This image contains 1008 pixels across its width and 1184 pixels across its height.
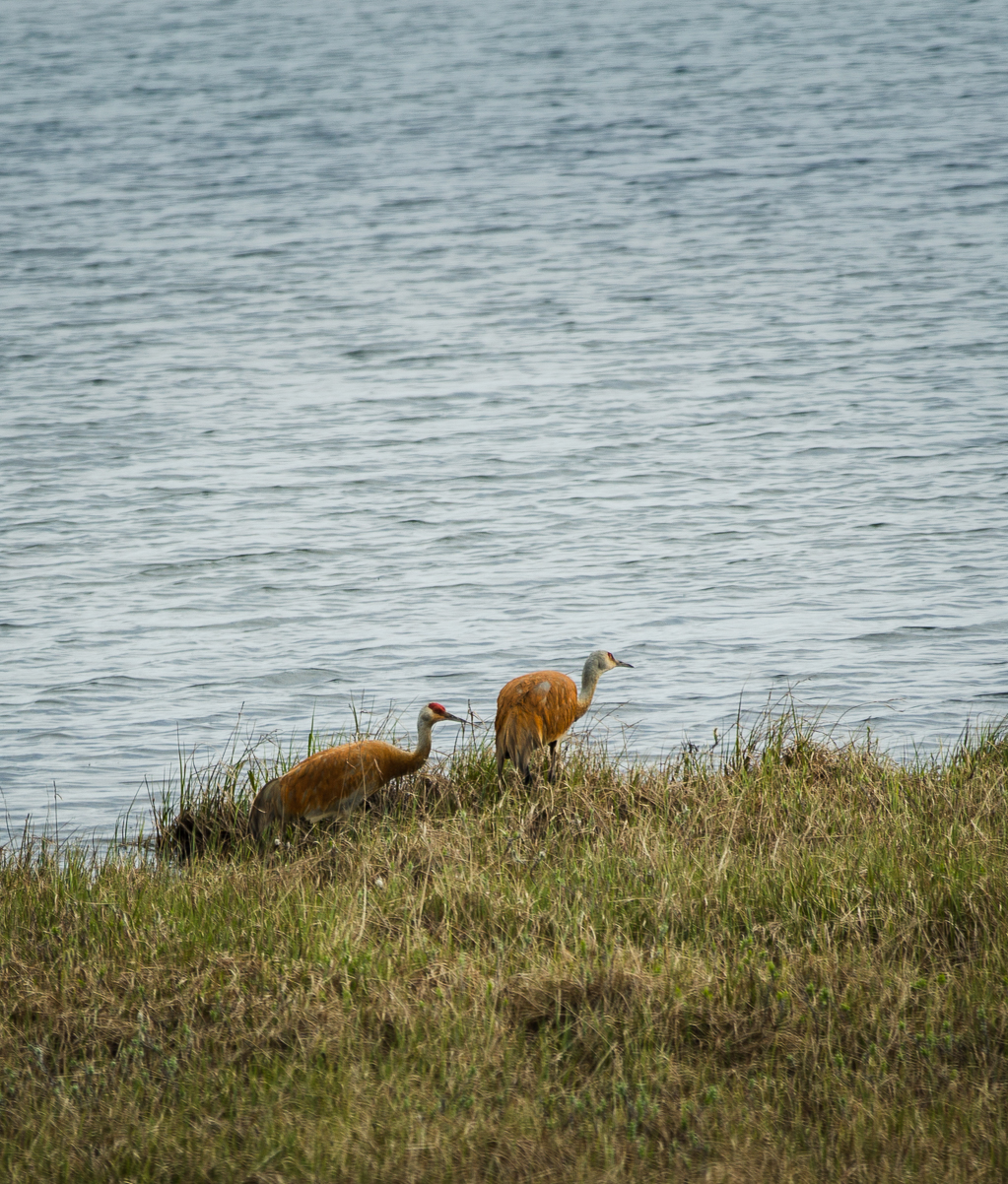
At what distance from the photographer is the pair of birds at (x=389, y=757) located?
793cm

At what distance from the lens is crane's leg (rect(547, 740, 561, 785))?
27.6 ft

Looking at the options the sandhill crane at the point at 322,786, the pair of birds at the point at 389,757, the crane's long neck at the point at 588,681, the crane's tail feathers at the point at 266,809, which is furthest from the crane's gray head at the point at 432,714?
the crane's long neck at the point at 588,681

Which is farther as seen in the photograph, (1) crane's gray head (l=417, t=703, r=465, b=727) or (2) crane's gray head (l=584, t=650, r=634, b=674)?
(2) crane's gray head (l=584, t=650, r=634, b=674)

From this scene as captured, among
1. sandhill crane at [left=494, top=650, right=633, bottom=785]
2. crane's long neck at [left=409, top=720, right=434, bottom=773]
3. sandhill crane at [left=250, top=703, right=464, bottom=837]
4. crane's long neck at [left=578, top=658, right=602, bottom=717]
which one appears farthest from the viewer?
crane's long neck at [left=578, top=658, right=602, bottom=717]

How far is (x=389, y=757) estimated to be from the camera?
813cm

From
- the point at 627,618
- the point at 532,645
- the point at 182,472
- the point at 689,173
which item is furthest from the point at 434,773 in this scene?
the point at 689,173

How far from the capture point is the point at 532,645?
1278cm

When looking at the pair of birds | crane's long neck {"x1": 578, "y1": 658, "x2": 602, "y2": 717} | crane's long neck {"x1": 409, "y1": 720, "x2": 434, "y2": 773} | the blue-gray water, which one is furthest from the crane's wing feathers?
the blue-gray water

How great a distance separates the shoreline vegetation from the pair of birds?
0.57 ft

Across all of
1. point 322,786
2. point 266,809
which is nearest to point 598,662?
point 322,786

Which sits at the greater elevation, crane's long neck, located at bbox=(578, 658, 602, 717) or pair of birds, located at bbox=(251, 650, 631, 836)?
crane's long neck, located at bbox=(578, 658, 602, 717)

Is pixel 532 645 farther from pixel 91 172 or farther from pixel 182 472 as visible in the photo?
pixel 91 172

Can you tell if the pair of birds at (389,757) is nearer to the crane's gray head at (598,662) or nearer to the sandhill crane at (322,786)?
the sandhill crane at (322,786)

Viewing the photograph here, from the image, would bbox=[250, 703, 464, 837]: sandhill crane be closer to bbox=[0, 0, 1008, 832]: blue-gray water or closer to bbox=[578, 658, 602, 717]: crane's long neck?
bbox=[578, 658, 602, 717]: crane's long neck
